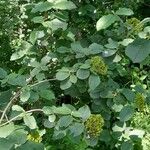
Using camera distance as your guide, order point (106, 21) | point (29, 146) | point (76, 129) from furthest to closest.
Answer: point (106, 21), point (76, 129), point (29, 146)

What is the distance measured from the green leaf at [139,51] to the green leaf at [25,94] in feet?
1.70

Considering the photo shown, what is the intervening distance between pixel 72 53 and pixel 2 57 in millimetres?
1727

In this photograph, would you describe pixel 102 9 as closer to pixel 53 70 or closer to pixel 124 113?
pixel 53 70

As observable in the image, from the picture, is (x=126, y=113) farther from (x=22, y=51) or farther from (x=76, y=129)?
(x=22, y=51)

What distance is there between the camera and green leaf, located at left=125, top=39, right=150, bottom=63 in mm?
1508

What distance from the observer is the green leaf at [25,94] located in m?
1.78

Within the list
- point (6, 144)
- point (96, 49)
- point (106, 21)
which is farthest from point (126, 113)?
point (6, 144)

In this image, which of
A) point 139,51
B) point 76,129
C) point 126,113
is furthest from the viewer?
Result: point 126,113

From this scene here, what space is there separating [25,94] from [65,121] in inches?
10.2

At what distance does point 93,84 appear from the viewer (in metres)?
1.77

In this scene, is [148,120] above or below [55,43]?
below

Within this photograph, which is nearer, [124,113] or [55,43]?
[124,113]

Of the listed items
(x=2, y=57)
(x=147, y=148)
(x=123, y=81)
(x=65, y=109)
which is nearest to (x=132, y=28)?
(x=65, y=109)

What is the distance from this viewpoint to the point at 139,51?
60.3 inches
